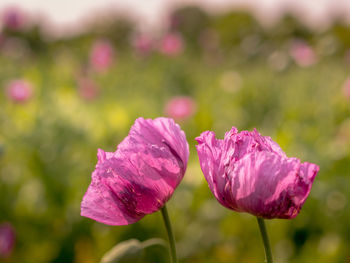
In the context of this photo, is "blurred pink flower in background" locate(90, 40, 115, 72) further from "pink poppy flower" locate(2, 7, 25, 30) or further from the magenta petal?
the magenta petal

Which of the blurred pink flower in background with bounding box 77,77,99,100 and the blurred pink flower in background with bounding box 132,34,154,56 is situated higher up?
the blurred pink flower in background with bounding box 132,34,154,56

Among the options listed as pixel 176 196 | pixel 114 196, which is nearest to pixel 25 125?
pixel 176 196

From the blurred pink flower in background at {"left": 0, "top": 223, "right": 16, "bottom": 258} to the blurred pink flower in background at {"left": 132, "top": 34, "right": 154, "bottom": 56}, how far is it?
3322mm

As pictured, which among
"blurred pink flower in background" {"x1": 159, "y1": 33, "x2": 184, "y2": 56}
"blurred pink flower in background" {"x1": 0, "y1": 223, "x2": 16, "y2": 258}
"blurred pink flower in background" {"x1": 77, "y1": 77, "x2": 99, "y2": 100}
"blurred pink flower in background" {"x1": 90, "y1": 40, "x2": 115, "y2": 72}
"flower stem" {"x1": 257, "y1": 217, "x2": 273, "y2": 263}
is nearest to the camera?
"flower stem" {"x1": 257, "y1": 217, "x2": 273, "y2": 263}

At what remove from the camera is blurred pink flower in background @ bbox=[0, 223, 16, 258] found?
5.23 feet

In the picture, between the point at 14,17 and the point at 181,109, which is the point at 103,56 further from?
the point at 181,109

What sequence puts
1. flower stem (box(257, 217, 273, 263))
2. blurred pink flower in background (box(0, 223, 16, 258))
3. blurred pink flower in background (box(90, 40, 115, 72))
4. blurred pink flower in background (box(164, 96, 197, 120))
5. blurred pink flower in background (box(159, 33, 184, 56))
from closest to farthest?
flower stem (box(257, 217, 273, 263)) < blurred pink flower in background (box(0, 223, 16, 258)) < blurred pink flower in background (box(164, 96, 197, 120)) < blurred pink flower in background (box(90, 40, 115, 72)) < blurred pink flower in background (box(159, 33, 184, 56))

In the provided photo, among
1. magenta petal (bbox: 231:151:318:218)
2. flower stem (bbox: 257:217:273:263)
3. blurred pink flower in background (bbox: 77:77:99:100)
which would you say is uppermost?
magenta petal (bbox: 231:151:318:218)

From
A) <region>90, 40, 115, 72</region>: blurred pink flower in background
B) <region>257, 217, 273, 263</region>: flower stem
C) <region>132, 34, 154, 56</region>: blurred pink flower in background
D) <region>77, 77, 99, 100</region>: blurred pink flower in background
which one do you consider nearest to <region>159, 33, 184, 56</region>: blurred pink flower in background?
<region>132, 34, 154, 56</region>: blurred pink flower in background

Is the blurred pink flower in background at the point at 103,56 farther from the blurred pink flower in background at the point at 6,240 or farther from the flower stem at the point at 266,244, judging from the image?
the flower stem at the point at 266,244

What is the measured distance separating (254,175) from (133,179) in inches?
5.8

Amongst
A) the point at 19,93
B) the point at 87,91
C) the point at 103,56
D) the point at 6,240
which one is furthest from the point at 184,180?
the point at 103,56

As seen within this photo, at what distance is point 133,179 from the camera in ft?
1.86

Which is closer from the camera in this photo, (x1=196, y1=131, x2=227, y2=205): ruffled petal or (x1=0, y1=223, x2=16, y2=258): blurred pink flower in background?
(x1=196, y1=131, x2=227, y2=205): ruffled petal
